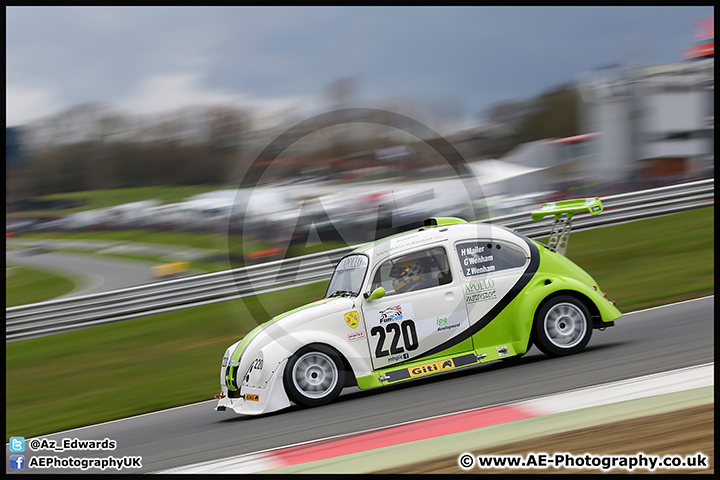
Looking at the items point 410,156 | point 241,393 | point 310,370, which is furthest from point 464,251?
point 410,156

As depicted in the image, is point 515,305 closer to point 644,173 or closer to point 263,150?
point 263,150

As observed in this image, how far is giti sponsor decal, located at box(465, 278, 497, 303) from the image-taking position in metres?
7.10

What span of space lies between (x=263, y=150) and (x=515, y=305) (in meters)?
15.7

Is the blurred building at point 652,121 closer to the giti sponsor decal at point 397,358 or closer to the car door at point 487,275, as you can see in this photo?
the car door at point 487,275

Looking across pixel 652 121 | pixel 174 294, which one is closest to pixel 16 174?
pixel 174 294

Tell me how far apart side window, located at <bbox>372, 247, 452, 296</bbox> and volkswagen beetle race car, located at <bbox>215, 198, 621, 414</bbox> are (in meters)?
0.01

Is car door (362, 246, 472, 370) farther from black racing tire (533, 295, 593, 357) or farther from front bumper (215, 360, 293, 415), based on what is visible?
front bumper (215, 360, 293, 415)

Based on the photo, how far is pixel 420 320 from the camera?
274 inches

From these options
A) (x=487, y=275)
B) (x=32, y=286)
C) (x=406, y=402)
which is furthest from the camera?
(x=32, y=286)

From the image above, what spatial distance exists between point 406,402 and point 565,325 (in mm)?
2115

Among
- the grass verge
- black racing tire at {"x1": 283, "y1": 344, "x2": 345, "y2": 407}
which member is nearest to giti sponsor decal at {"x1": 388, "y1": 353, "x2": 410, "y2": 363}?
black racing tire at {"x1": 283, "y1": 344, "x2": 345, "y2": 407}

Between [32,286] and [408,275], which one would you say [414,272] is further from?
[32,286]

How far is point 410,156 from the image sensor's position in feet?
69.3

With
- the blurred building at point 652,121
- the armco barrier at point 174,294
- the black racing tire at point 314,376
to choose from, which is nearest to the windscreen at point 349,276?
the black racing tire at point 314,376
